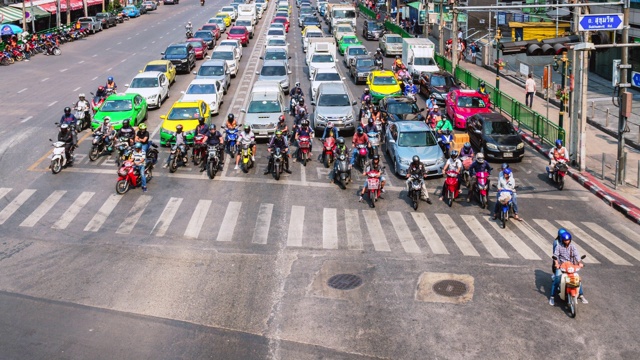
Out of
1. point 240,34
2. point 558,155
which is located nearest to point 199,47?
point 240,34

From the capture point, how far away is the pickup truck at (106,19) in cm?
7773

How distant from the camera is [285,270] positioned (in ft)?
56.0

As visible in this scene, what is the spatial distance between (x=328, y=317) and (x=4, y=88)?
3427 cm

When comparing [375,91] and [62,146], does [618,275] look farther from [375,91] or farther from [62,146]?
[375,91]

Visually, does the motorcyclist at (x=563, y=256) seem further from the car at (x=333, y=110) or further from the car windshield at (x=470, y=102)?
the car windshield at (x=470, y=102)

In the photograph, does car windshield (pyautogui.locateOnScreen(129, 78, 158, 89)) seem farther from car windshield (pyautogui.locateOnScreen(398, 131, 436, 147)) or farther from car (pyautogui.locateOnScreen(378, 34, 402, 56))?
car (pyautogui.locateOnScreen(378, 34, 402, 56))

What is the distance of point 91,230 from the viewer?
2006 centimetres

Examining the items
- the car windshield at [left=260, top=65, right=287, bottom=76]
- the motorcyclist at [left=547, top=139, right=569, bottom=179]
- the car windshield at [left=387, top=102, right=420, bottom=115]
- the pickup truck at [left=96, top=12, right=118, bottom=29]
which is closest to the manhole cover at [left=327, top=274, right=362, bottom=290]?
the motorcyclist at [left=547, top=139, right=569, bottom=179]

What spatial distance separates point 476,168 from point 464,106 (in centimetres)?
1191

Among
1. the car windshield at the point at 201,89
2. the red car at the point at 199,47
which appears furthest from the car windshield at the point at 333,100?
the red car at the point at 199,47

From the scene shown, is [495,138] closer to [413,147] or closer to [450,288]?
[413,147]

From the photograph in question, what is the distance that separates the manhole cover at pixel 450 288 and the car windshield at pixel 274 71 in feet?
86.5

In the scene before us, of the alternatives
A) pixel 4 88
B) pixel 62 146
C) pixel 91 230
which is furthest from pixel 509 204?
pixel 4 88

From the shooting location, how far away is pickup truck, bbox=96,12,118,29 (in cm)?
7773
